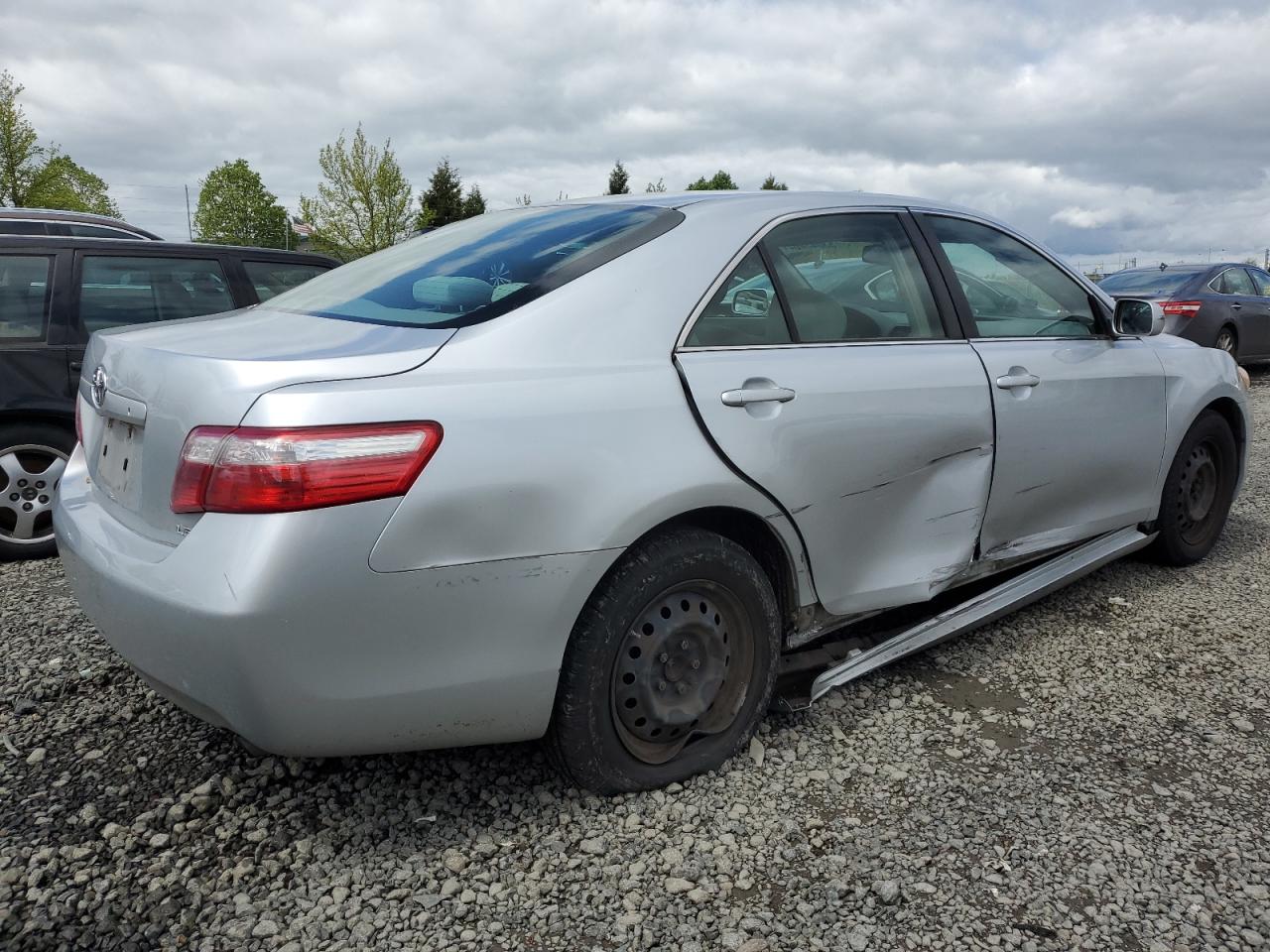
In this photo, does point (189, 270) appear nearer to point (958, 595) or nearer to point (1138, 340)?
point (958, 595)

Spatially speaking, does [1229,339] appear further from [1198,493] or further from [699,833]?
[699,833]

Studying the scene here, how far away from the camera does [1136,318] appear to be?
12.5 ft

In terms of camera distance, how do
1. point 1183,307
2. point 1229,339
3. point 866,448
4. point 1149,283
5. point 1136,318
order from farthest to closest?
point 1149,283 < point 1229,339 < point 1183,307 < point 1136,318 < point 866,448

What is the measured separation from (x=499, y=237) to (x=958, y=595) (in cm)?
210

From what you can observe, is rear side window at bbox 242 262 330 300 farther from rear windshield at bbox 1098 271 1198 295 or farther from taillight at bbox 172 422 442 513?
rear windshield at bbox 1098 271 1198 295

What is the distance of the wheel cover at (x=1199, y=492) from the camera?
426 centimetres

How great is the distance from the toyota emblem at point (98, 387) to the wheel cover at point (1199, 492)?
4049mm

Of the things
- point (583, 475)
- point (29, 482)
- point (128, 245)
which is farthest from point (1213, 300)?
point (29, 482)

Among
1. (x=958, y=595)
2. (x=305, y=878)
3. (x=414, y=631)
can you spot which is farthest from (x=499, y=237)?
(x=958, y=595)

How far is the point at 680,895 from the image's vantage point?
86.0 inches

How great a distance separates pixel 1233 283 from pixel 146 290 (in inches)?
495

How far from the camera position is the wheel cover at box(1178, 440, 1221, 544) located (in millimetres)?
4262

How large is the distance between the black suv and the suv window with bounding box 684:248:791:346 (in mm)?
3467

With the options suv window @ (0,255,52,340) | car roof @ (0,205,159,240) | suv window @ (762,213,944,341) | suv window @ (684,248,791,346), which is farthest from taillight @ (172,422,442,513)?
car roof @ (0,205,159,240)
